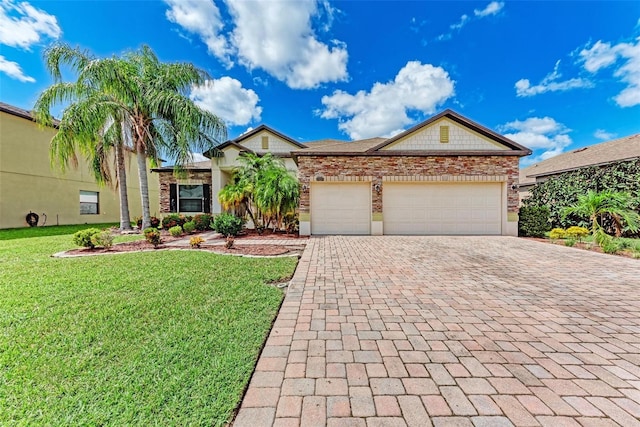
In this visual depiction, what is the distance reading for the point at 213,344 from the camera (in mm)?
2664

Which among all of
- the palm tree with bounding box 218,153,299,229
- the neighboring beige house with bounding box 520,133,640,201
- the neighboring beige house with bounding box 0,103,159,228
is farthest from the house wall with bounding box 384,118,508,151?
the neighboring beige house with bounding box 0,103,159,228

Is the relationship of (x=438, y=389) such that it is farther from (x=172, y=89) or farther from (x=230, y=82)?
(x=230, y=82)

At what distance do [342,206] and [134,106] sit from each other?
10.2 metres

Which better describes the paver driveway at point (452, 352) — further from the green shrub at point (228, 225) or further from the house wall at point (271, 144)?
the house wall at point (271, 144)

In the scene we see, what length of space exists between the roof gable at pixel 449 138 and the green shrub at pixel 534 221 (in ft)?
9.56

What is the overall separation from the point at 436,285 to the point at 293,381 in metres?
3.46

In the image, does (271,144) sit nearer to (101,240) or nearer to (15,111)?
(101,240)

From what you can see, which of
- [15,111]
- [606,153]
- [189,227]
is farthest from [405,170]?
[15,111]

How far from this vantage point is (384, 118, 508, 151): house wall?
11.4 m

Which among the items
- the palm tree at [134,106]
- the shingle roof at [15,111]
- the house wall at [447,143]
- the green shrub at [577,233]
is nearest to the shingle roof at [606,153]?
the green shrub at [577,233]

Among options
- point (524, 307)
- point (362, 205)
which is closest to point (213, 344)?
point (524, 307)

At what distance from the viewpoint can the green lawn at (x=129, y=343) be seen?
1868 mm

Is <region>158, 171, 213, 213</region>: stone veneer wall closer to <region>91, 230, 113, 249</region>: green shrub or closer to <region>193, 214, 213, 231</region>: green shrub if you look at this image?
<region>193, 214, 213, 231</region>: green shrub

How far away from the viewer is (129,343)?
2711 millimetres
